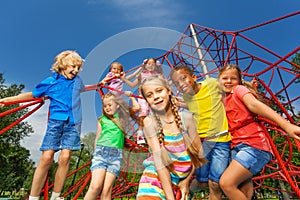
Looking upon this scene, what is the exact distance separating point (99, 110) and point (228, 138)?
869 millimetres

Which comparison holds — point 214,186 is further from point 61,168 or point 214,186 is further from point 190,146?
point 61,168

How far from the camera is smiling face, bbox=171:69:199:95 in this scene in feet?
5.61

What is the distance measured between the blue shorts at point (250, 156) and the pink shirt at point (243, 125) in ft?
0.09

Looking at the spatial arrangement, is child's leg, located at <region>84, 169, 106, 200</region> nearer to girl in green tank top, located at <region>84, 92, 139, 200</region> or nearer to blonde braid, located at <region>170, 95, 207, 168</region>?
girl in green tank top, located at <region>84, 92, 139, 200</region>

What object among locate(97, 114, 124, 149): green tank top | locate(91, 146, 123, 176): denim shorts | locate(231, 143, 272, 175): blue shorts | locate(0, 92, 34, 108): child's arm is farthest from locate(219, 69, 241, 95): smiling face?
locate(0, 92, 34, 108): child's arm

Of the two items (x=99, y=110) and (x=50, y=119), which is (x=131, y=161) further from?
(x=50, y=119)

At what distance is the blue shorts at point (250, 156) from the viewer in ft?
5.94

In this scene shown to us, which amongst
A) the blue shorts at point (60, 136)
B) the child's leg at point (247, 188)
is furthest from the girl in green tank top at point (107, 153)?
the child's leg at point (247, 188)

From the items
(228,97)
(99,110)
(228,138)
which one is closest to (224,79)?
(228,97)

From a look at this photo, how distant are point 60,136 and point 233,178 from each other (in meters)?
1.41

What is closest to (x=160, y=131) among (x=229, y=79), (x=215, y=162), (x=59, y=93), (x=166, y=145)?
(x=166, y=145)

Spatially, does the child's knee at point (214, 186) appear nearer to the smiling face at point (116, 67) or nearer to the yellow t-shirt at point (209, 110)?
the yellow t-shirt at point (209, 110)

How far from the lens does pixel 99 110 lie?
5.88ft

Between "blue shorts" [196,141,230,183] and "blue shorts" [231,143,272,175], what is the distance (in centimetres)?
6
